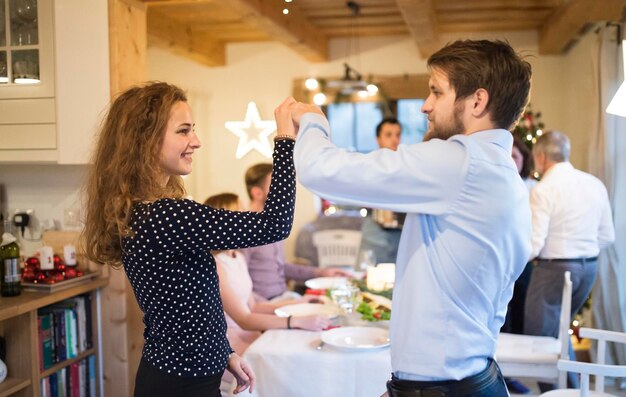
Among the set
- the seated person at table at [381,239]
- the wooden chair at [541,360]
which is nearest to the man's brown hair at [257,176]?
the seated person at table at [381,239]

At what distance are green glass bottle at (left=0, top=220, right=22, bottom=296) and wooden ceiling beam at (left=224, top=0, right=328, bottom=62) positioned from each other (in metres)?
1.81

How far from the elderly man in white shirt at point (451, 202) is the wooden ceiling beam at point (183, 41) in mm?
3895

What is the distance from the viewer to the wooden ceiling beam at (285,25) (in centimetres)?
379

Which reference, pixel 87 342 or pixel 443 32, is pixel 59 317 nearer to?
pixel 87 342

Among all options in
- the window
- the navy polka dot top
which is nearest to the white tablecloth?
the navy polka dot top

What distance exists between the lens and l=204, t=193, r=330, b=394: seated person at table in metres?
2.36

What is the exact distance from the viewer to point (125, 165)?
146 cm

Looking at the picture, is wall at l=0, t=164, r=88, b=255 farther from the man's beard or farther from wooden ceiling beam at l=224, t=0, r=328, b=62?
the man's beard

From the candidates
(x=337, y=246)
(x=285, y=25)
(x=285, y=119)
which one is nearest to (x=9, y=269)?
(x=285, y=119)

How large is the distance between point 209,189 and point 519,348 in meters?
4.00

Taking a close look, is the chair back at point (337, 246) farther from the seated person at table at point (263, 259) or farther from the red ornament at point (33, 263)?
the red ornament at point (33, 263)

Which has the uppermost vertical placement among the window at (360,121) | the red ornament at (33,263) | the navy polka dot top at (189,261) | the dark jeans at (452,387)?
the window at (360,121)

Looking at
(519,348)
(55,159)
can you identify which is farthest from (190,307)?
(519,348)

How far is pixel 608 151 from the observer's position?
3.99 m
